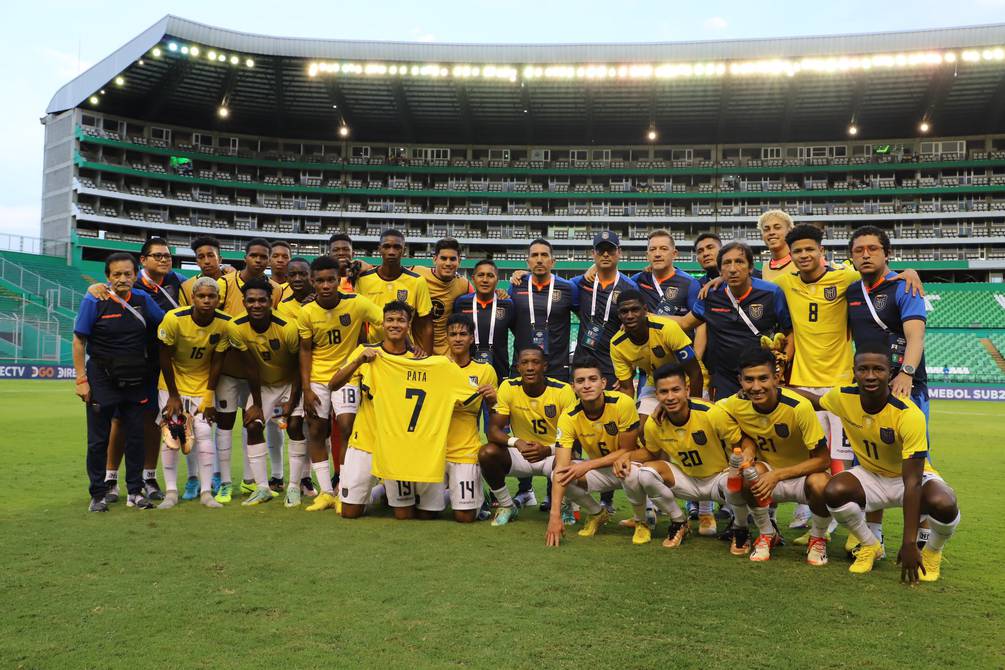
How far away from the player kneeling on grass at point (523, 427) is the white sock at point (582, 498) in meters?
0.49

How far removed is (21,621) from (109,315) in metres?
3.46

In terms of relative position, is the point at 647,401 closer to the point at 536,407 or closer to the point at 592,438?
the point at 592,438

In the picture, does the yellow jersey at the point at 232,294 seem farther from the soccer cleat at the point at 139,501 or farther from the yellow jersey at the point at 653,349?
the yellow jersey at the point at 653,349

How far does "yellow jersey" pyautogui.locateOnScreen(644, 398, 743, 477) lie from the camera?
17.4 feet

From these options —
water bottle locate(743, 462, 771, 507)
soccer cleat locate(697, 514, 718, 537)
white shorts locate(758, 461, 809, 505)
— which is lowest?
soccer cleat locate(697, 514, 718, 537)

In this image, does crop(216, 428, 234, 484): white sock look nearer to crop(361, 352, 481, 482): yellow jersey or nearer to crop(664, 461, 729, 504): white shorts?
crop(361, 352, 481, 482): yellow jersey

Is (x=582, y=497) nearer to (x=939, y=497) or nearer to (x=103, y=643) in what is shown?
(x=939, y=497)

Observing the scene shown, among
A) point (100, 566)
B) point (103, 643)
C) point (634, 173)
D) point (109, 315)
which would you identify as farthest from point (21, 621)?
point (634, 173)

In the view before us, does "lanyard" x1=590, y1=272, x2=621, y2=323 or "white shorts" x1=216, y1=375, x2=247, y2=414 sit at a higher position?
"lanyard" x1=590, y1=272, x2=621, y2=323

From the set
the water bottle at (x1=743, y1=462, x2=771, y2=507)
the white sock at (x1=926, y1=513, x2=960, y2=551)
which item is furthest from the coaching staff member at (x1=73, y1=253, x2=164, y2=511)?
the white sock at (x1=926, y1=513, x2=960, y2=551)

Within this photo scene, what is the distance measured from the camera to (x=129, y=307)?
645 cm

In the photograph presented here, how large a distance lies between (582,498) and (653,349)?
1.42 m

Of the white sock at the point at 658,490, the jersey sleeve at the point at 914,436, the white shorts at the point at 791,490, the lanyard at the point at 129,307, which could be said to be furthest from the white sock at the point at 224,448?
the jersey sleeve at the point at 914,436

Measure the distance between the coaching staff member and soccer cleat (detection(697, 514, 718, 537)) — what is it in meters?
4.76
